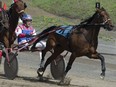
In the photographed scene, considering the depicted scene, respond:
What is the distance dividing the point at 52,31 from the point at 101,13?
1571mm

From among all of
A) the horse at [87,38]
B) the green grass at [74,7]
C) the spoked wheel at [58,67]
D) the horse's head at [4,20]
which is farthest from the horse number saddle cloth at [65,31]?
the green grass at [74,7]

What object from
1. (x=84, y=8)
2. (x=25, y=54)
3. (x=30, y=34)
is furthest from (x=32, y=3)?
(x=30, y=34)

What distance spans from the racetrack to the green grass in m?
14.2

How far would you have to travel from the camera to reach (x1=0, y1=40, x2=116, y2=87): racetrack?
473 inches

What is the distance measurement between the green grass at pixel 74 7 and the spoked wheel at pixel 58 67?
65.5 ft

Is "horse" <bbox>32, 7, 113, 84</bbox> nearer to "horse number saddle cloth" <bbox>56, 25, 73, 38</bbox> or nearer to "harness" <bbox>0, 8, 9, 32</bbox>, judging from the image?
"horse number saddle cloth" <bbox>56, 25, 73, 38</bbox>

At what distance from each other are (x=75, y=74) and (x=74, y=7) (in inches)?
824

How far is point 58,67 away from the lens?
12.9m

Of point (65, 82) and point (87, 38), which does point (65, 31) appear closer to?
point (87, 38)

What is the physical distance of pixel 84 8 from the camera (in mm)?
34562

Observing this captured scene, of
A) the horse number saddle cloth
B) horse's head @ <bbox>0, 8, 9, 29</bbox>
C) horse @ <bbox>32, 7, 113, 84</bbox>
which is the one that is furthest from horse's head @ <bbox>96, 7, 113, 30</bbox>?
horse's head @ <bbox>0, 8, 9, 29</bbox>

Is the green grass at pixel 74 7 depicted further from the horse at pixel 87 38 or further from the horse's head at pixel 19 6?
the horse at pixel 87 38

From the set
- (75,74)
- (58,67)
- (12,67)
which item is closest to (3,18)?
(12,67)

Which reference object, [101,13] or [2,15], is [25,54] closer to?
[2,15]
